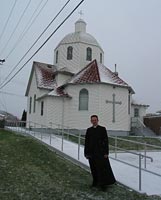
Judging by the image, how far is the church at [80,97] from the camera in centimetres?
2652

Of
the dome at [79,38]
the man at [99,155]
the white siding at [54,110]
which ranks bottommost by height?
the man at [99,155]

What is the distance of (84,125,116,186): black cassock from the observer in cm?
762

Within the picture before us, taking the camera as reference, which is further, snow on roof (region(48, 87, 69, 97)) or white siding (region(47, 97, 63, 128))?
snow on roof (region(48, 87, 69, 97))

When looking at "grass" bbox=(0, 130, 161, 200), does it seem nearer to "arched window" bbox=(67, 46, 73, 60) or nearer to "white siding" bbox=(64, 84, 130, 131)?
"white siding" bbox=(64, 84, 130, 131)

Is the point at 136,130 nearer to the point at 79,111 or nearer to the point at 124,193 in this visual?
the point at 79,111

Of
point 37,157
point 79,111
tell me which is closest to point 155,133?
point 79,111

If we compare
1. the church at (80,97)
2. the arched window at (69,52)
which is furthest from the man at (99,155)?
the arched window at (69,52)

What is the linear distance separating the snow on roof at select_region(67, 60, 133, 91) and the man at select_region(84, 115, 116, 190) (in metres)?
18.8

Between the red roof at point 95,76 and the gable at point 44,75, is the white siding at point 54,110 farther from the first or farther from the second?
the gable at point 44,75

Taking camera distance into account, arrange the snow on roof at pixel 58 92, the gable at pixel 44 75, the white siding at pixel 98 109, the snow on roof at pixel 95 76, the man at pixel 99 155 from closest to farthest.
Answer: the man at pixel 99 155 < the white siding at pixel 98 109 < the snow on roof at pixel 58 92 < the snow on roof at pixel 95 76 < the gable at pixel 44 75

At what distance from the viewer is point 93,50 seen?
3188cm

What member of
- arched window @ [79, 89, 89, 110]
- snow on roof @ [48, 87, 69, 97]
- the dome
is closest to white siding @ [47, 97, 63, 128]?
snow on roof @ [48, 87, 69, 97]

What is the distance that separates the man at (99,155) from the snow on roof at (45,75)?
2123 cm

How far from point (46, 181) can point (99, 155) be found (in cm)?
164
